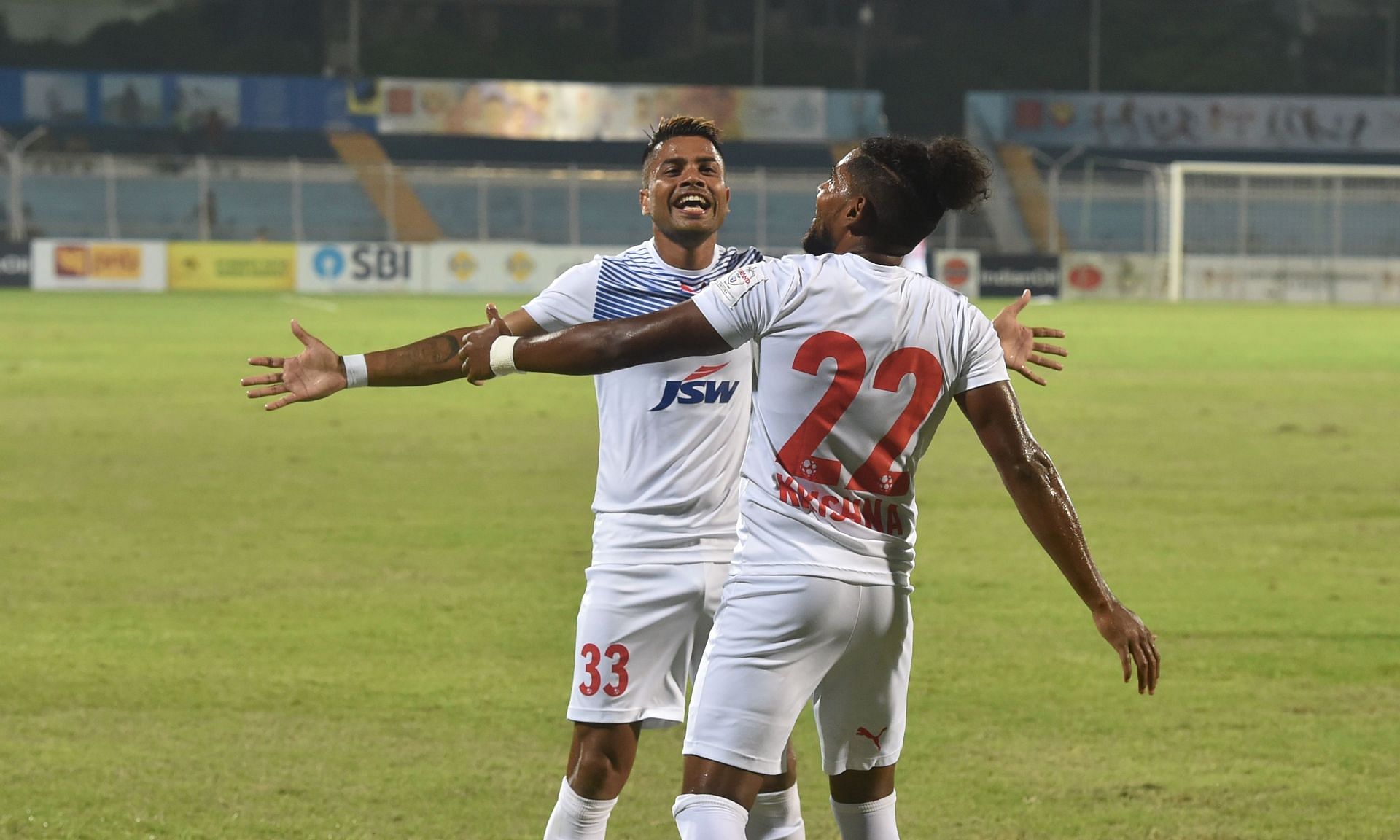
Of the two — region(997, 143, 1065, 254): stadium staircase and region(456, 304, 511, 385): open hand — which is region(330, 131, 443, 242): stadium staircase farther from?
region(456, 304, 511, 385): open hand

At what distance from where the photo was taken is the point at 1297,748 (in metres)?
6.07

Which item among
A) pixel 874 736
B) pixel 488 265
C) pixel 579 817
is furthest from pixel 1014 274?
pixel 874 736

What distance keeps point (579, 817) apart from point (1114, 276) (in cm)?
4047

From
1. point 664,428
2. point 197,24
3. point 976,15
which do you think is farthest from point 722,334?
point 976,15

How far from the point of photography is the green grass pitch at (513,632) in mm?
5426

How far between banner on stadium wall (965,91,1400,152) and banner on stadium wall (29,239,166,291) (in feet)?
85.6

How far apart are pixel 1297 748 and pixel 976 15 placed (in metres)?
65.9

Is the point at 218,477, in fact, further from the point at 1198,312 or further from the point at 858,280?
the point at 1198,312

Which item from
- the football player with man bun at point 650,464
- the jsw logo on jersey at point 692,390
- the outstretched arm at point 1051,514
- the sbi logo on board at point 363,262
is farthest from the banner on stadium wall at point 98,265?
the outstretched arm at point 1051,514

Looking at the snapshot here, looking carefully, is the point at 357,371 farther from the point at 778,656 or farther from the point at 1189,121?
the point at 1189,121

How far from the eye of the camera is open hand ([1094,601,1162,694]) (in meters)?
3.66

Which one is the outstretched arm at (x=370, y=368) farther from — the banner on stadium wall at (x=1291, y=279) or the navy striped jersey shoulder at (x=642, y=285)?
the banner on stadium wall at (x=1291, y=279)

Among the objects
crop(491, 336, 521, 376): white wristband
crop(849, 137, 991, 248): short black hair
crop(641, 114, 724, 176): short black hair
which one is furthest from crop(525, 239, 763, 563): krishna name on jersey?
crop(849, 137, 991, 248): short black hair

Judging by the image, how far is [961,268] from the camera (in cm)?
4178
